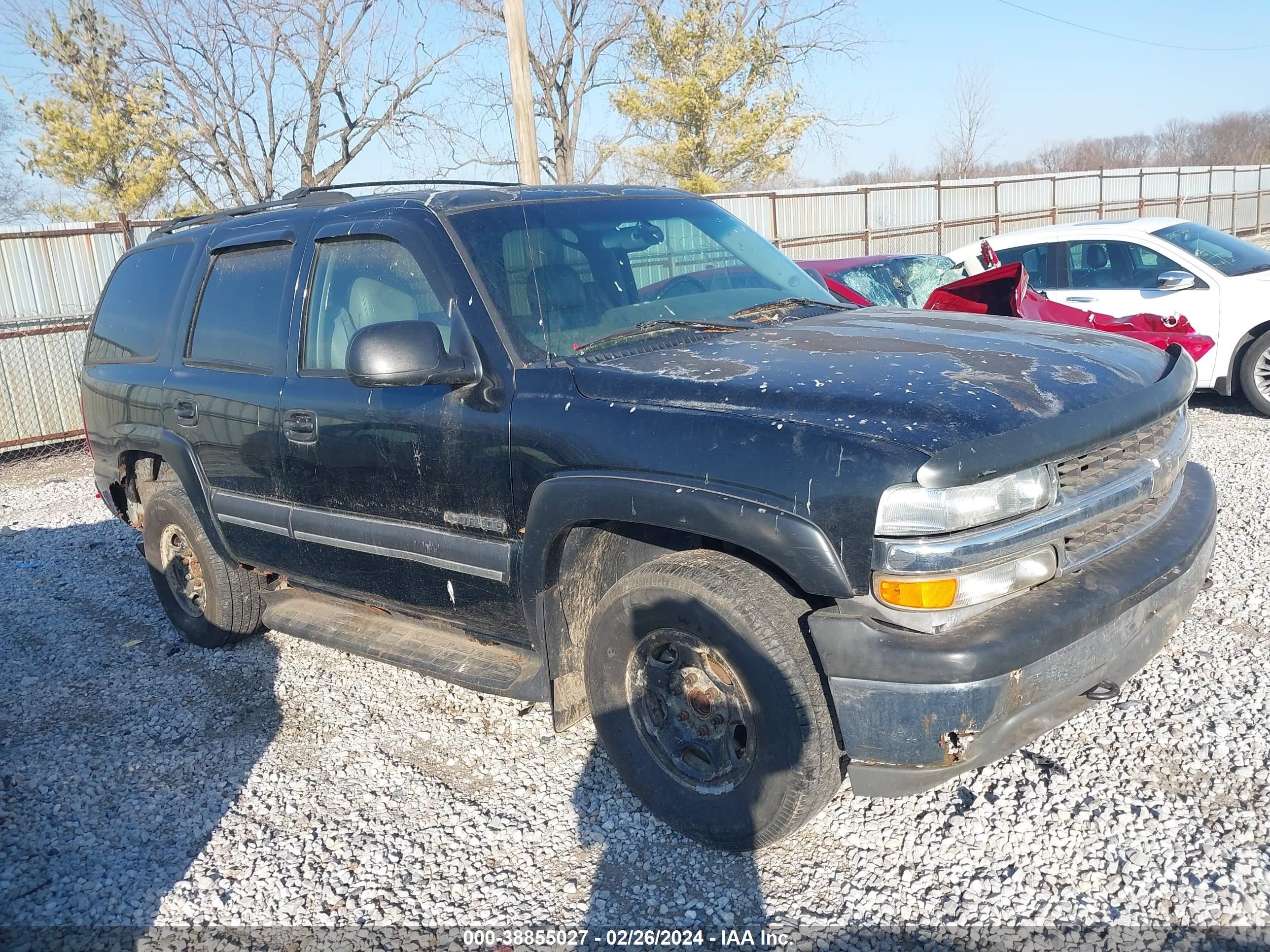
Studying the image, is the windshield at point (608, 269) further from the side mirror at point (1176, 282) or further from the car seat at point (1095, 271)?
the car seat at point (1095, 271)

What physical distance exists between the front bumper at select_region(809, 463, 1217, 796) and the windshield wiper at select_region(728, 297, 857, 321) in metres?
1.51

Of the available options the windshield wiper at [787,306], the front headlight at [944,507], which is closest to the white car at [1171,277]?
the windshield wiper at [787,306]

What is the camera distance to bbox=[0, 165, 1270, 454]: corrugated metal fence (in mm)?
10633

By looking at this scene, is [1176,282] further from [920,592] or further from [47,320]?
[47,320]

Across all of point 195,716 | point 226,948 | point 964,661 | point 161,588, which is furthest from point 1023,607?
point 161,588

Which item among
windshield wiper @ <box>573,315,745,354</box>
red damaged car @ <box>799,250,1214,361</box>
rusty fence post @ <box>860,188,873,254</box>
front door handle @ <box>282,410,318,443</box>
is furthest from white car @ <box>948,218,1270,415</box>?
rusty fence post @ <box>860,188,873,254</box>

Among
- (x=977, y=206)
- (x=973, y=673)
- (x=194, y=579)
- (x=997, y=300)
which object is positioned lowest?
(x=194, y=579)

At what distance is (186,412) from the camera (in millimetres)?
4562

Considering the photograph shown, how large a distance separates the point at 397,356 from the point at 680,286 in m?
1.20

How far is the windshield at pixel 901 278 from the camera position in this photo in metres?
8.98

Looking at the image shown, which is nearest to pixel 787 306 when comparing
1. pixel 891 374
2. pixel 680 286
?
pixel 680 286

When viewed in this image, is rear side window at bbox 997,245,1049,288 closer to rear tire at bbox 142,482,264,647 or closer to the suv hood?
A: the suv hood

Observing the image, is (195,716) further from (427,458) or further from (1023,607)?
(1023,607)

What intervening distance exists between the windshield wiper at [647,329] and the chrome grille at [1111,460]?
1.29m
